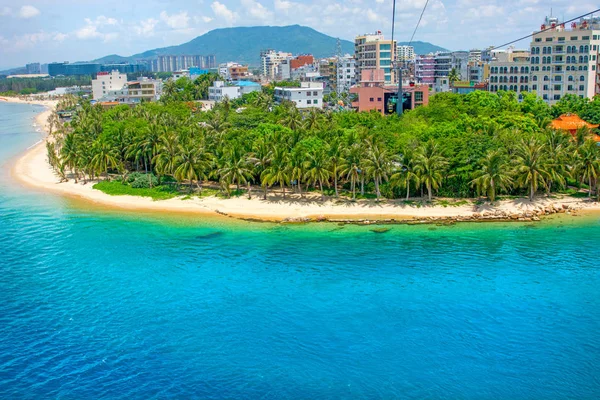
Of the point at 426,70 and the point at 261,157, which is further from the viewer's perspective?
the point at 426,70

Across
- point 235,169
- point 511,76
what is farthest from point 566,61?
point 235,169

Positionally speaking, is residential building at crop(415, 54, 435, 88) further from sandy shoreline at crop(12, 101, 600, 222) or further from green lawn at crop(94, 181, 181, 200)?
sandy shoreline at crop(12, 101, 600, 222)

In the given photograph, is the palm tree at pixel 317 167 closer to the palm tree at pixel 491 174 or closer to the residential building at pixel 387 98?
the palm tree at pixel 491 174

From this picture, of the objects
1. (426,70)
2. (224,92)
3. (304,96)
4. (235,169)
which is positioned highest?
(426,70)

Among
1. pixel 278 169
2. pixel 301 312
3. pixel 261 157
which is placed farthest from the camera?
pixel 261 157

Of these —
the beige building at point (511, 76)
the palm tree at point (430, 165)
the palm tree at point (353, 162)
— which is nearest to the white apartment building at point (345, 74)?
the beige building at point (511, 76)

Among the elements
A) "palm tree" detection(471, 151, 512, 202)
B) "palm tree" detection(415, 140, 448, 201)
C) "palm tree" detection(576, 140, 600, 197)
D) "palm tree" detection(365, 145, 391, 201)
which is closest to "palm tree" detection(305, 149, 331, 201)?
"palm tree" detection(365, 145, 391, 201)

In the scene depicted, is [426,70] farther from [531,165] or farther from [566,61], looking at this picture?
[531,165]

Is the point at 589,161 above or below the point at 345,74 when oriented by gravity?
below

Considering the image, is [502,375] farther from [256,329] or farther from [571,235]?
[571,235]
